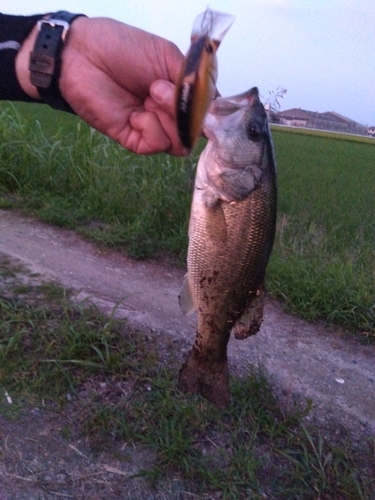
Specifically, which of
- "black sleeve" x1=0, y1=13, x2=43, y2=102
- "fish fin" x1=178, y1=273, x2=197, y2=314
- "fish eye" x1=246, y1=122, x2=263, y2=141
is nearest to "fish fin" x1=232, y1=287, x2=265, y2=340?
"fish fin" x1=178, y1=273, x2=197, y2=314

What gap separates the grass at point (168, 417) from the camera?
2721mm

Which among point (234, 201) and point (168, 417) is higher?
point (234, 201)

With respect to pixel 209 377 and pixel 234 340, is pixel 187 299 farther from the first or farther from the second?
pixel 234 340

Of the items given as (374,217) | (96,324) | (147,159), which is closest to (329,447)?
(96,324)

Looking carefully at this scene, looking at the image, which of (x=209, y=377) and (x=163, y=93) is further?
(x=209, y=377)

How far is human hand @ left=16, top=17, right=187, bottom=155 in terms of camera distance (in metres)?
2.33

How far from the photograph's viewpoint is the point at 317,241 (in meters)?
5.77

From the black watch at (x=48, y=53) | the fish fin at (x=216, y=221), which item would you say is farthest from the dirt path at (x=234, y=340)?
the black watch at (x=48, y=53)

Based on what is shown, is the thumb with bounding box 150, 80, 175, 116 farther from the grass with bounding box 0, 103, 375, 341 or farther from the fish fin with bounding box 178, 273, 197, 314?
the grass with bounding box 0, 103, 375, 341

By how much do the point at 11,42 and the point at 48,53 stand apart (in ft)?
0.69

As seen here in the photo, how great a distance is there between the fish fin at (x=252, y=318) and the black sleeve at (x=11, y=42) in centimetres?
125

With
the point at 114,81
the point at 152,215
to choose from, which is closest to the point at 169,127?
the point at 114,81

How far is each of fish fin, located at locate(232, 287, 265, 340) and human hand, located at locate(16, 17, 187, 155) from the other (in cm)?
60

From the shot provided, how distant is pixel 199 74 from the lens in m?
1.67
